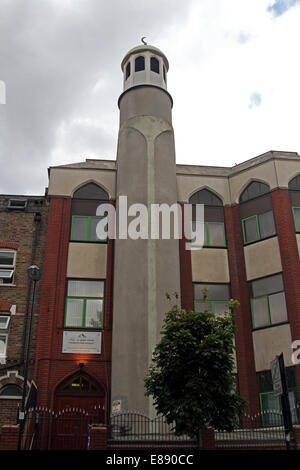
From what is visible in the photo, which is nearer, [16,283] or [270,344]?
[270,344]

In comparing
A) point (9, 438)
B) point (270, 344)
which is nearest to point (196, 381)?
point (9, 438)

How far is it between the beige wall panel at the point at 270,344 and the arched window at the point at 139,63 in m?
14.6

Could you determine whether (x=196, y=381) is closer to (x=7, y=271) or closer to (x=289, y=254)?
(x=289, y=254)

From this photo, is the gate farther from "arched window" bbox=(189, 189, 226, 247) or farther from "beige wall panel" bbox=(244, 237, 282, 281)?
"arched window" bbox=(189, 189, 226, 247)

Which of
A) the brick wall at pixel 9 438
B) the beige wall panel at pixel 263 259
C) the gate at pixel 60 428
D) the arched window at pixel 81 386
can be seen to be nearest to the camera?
the brick wall at pixel 9 438

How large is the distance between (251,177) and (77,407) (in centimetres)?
1301

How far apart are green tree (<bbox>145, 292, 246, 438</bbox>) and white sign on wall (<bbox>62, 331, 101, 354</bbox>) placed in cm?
643

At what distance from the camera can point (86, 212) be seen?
22641 millimetres

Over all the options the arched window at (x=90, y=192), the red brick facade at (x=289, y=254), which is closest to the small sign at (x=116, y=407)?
the red brick facade at (x=289, y=254)

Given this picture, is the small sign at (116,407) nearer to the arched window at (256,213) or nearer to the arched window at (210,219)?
the arched window at (210,219)

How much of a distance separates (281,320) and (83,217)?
32.5 ft

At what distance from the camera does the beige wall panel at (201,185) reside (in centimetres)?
2339

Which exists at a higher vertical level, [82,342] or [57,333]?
[57,333]

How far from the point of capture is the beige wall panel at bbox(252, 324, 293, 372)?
19.1m
